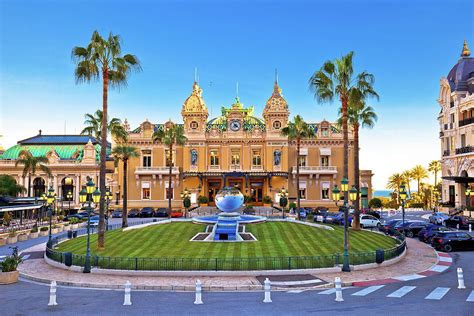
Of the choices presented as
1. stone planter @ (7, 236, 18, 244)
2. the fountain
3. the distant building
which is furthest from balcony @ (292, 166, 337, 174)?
stone planter @ (7, 236, 18, 244)

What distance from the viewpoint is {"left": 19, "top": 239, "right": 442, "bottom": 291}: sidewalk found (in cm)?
1933

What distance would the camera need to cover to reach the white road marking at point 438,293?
17000mm

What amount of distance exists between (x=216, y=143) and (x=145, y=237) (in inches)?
1573

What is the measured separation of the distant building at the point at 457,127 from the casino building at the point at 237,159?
15.7m

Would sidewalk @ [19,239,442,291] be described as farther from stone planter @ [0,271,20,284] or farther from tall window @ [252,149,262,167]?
tall window @ [252,149,262,167]

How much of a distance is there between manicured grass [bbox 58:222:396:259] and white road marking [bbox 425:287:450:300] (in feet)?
28.1

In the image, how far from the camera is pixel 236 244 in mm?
29859

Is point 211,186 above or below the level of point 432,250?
above

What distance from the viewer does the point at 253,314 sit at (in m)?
15.0

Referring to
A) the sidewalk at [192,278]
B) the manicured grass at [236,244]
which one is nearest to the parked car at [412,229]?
the manicured grass at [236,244]

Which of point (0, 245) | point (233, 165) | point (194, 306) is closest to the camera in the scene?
point (194, 306)

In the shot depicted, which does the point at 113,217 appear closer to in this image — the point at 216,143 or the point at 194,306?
the point at 216,143

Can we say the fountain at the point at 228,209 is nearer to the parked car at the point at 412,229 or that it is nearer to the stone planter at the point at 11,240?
the parked car at the point at 412,229

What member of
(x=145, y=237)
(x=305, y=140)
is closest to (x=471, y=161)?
(x=305, y=140)
